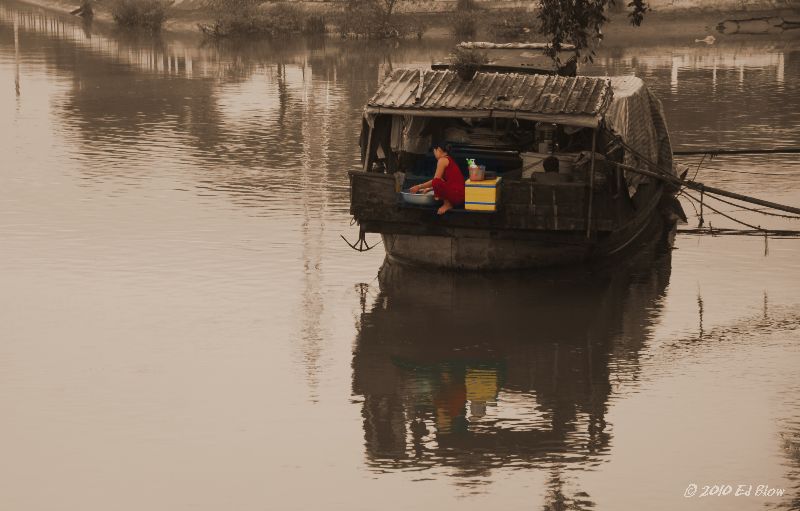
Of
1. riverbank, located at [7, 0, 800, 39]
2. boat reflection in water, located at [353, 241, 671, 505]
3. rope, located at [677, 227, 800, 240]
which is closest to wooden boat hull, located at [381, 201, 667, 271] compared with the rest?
boat reflection in water, located at [353, 241, 671, 505]

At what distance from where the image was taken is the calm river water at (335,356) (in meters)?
11.0

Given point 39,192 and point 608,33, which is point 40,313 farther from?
point 608,33

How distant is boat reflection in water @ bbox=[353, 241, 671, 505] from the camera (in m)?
11.8

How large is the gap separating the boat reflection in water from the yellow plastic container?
3.44 feet

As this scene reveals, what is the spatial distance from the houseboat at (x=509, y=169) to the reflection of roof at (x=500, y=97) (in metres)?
0.01

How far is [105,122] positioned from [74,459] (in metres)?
20.0

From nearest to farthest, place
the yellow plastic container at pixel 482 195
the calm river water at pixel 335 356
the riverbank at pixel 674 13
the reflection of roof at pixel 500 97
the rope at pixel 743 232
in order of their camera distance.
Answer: the calm river water at pixel 335 356, the yellow plastic container at pixel 482 195, the reflection of roof at pixel 500 97, the rope at pixel 743 232, the riverbank at pixel 674 13

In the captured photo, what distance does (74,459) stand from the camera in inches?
449

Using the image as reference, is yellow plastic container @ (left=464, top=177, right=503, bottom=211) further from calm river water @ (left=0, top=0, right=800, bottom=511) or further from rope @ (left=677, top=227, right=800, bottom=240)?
rope @ (left=677, top=227, right=800, bottom=240)

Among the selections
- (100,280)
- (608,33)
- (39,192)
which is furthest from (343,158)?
(608,33)

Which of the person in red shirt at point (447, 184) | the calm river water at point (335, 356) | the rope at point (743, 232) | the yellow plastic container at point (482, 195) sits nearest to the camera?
the calm river water at point (335, 356)

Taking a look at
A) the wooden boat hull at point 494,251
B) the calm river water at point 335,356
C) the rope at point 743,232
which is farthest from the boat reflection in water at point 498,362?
the rope at point 743,232

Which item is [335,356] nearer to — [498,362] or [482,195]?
[498,362]

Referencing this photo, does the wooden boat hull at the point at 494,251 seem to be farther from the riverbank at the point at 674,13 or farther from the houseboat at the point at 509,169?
the riverbank at the point at 674,13
